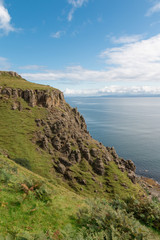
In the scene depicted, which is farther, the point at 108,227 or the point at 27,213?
the point at 27,213

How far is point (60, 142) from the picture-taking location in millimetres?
72375

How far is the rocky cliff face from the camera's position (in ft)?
216

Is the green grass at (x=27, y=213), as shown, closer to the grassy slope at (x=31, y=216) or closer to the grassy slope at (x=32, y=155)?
the grassy slope at (x=31, y=216)

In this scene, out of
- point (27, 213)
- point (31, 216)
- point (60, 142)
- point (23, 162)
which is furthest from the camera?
point (60, 142)

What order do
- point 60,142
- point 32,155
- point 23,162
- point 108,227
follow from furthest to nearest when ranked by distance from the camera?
1. point 60,142
2. point 32,155
3. point 23,162
4. point 108,227

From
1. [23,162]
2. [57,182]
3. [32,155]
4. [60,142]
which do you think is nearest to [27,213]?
[57,182]

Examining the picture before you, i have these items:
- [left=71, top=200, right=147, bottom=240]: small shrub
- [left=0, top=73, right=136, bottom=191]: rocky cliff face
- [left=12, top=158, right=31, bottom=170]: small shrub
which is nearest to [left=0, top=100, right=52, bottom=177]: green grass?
[left=12, top=158, right=31, bottom=170]: small shrub

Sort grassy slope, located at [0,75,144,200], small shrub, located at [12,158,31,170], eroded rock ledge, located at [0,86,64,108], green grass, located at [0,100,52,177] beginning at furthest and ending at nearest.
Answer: eroded rock ledge, located at [0,86,64,108]
green grass, located at [0,100,52,177]
grassy slope, located at [0,75,144,200]
small shrub, located at [12,158,31,170]

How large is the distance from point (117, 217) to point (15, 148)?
54.9 metres

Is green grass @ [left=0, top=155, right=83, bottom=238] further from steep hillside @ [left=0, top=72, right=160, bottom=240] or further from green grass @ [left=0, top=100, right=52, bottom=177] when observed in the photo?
green grass @ [left=0, top=100, right=52, bottom=177]

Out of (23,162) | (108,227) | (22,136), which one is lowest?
(23,162)

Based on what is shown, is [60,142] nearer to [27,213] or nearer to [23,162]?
[23,162]

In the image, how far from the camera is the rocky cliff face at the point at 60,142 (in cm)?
6581

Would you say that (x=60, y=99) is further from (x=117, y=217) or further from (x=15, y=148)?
(x=117, y=217)
